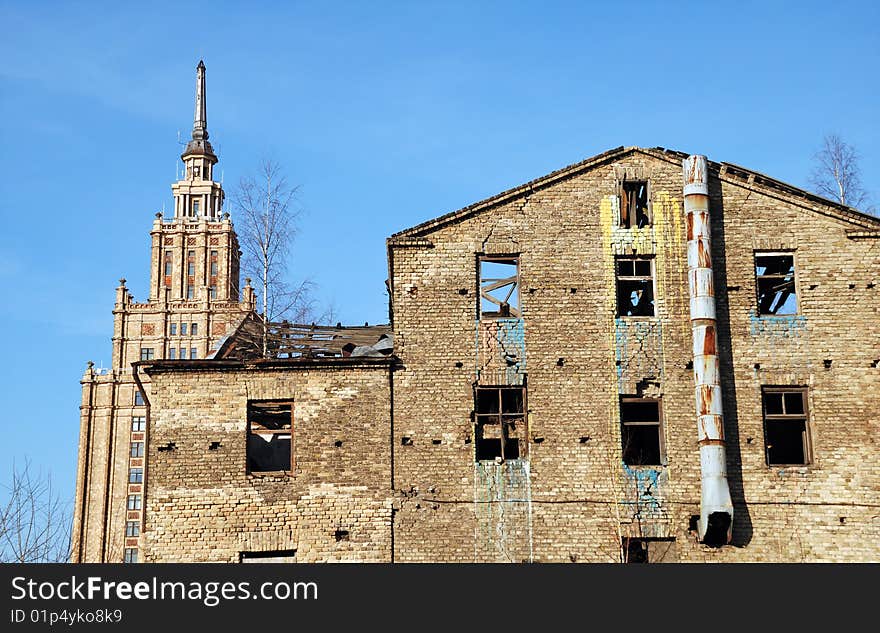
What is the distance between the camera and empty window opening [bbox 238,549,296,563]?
21.2m

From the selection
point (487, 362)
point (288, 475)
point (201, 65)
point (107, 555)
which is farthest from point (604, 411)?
point (201, 65)

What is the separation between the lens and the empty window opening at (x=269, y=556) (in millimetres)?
21203

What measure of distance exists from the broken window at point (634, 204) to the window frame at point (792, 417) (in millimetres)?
4194

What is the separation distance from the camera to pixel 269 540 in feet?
69.6

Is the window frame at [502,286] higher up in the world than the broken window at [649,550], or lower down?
higher up

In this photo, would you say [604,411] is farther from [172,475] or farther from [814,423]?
[172,475]

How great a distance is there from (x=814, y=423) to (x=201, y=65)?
116 metres

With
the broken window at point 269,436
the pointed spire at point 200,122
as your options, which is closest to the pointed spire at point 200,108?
the pointed spire at point 200,122

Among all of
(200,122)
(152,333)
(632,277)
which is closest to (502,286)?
(632,277)

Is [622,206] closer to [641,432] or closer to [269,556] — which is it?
[641,432]

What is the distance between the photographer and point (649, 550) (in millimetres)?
21312

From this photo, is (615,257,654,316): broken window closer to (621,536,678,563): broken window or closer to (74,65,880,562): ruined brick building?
(74,65,880,562): ruined brick building

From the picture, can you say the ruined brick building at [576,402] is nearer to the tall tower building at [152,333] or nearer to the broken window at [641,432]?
the broken window at [641,432]
